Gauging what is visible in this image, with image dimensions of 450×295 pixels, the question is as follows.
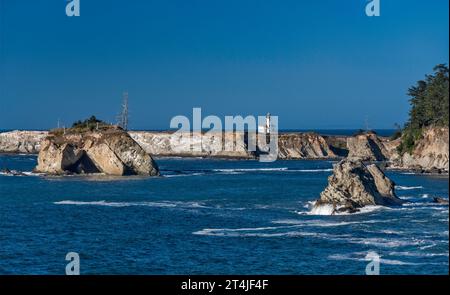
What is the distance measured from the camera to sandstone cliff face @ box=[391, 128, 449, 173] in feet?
370

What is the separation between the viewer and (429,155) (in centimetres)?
11775

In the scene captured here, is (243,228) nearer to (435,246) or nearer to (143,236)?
(143,236)

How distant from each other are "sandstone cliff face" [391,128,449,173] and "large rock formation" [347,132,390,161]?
2961cm

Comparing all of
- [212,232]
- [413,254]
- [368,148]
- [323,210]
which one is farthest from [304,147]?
[413,254]

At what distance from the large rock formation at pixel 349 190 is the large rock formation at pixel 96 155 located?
52.8 m

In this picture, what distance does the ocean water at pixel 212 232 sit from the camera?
37500 millimetres

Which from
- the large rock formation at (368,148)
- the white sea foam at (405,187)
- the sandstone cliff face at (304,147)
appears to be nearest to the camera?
the white sea foam at (405,187)

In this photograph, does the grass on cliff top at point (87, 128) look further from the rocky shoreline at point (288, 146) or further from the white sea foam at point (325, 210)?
the white sea foam at point (325, 210)

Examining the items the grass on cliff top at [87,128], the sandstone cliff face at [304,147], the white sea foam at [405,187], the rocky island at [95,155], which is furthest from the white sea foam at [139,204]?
the sandstone cliff face at [304,147]

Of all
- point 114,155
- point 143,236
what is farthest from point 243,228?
point 114,155

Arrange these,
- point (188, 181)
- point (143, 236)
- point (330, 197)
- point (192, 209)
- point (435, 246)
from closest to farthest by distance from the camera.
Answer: point (435, 246)
point (143, 236)
point (330, 197)
point (192, 209)
point (188, 181)
